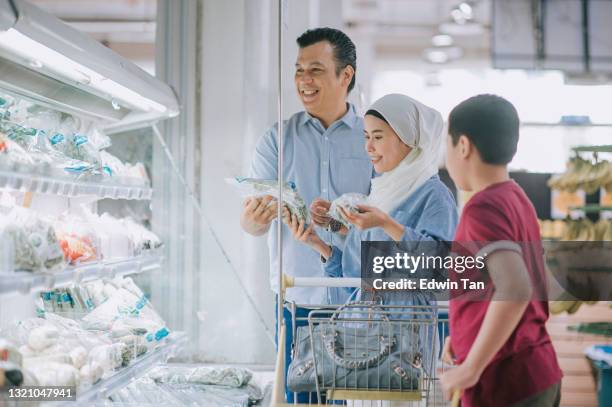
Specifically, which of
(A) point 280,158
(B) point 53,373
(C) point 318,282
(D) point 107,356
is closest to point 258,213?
(A) point 280,158

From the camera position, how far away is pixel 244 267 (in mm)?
3162

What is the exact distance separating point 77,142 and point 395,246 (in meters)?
1.35

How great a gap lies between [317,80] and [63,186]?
111 cm

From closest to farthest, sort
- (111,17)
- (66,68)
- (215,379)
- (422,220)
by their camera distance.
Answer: (66,68)
(422,220)
(215,379)
(111,17)

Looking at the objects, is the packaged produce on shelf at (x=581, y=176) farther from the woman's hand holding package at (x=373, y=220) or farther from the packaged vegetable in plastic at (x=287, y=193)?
the packaged vegetable in plastic at (x=287, y=193)

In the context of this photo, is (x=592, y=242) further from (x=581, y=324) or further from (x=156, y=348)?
(x=156, y=348)

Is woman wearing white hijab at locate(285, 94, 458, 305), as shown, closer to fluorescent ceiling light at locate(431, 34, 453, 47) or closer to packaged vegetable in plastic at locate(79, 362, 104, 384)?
fluorescent ceiling light at locate(431, 34, 453, 47)

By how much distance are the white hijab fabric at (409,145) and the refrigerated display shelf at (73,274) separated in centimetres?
102

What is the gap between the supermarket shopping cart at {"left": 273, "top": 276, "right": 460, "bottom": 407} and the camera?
232 centimetres

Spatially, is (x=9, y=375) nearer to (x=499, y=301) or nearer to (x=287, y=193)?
(x=287, y=193)

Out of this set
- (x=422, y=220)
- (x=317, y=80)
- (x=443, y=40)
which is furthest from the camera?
(x=443, y=40)

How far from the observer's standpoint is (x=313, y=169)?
2.88 meters

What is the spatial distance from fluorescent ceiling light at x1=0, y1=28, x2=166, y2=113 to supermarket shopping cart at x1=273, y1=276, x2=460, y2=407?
1.22 m

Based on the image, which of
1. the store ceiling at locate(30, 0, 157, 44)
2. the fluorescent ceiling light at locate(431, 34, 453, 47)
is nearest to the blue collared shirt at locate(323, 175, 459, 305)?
the fluorescent ceiling light at locate(431, 34, 453, 47)
